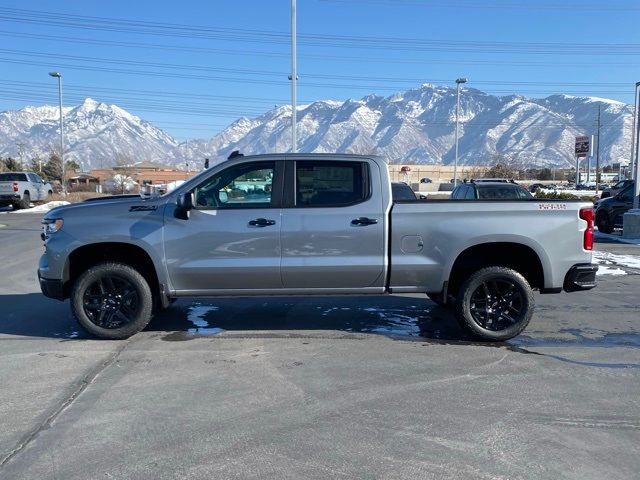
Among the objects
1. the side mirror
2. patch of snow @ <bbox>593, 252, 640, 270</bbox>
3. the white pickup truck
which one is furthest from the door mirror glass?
the white pickup truck

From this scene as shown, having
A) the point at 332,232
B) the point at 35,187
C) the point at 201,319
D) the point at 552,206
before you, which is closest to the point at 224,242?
the point at 332,232

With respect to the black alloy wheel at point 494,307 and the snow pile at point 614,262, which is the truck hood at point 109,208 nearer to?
the black alloy wheel at point 494,307

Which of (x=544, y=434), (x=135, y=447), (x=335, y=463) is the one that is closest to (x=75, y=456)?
(x=135, y=447)

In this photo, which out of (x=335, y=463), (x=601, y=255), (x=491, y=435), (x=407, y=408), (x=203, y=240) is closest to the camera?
(x=335, y=463)

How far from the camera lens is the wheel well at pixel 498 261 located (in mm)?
6727

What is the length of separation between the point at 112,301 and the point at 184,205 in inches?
55.0

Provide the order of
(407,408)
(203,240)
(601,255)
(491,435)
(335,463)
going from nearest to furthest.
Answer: (335,463), (491,435), (407,408), (203,240), (601,255)

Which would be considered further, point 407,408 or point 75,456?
point 407,408

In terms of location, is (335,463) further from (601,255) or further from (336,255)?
(601,255)

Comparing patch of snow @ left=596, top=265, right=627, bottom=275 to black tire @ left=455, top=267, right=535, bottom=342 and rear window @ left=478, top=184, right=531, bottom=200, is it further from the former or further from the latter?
black tire @ left=455, top=267, right=535, bottom=342

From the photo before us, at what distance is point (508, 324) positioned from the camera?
671 cm

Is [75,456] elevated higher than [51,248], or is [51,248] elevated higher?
[51,248]

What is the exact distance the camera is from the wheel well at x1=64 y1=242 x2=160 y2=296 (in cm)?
662

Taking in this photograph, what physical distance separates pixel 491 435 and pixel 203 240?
3619 millimetres
